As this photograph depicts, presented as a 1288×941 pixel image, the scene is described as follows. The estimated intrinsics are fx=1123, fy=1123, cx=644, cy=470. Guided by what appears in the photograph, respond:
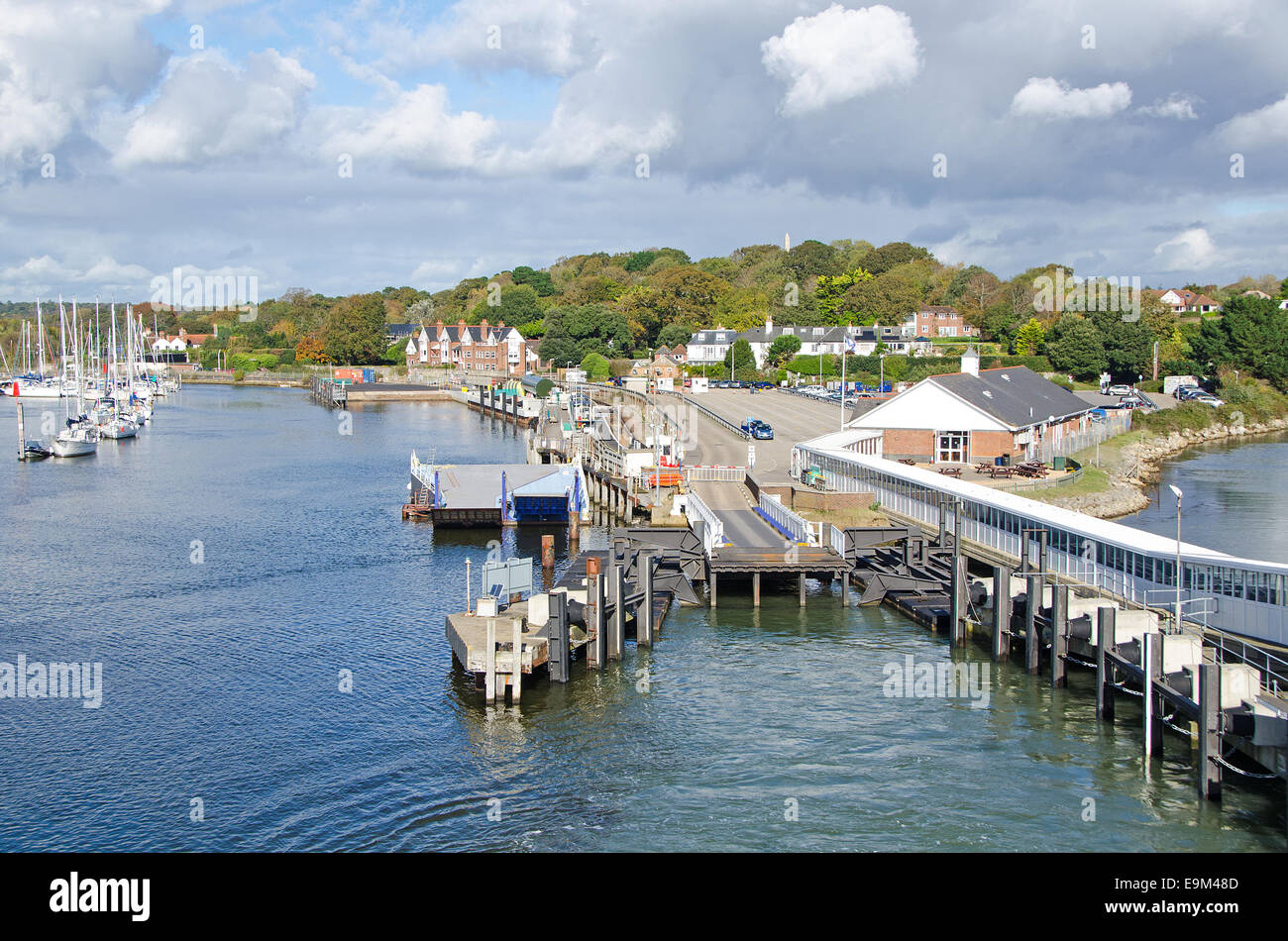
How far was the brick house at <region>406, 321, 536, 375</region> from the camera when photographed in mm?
173375

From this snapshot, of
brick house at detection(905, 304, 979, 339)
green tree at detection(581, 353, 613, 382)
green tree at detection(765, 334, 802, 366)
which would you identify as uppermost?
brick house at detection(905, 304, 979, 339)

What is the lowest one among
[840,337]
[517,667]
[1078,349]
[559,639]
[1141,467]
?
[517,667]

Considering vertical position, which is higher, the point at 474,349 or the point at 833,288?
the point at 833,288

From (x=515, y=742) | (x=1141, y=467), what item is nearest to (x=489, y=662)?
(x=515, y=742)

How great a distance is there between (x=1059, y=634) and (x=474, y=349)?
159m

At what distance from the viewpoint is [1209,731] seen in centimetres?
2152

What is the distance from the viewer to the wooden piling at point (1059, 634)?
29.0 meters

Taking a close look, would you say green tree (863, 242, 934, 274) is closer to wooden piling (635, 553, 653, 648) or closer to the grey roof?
the grey roof

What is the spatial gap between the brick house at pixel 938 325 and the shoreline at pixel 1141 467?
50762 mm

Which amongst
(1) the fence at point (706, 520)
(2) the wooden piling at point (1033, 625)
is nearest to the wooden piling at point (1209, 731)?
(2) the wooden piling at point (1033, 625)

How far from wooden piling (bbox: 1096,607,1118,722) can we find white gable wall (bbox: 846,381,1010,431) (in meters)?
35.4

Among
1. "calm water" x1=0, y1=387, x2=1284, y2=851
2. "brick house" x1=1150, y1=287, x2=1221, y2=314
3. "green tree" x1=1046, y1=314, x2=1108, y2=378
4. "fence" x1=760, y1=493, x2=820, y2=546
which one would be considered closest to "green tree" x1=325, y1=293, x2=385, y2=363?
"green tree" x1=1046, y1=314, x2=1108, y2=378

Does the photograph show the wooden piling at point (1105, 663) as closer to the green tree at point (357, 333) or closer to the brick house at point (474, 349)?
the brick house at point (474, 349)

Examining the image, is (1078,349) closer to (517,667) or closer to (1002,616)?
(1002,616)
